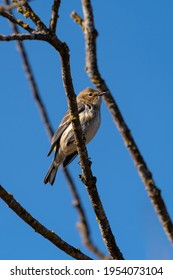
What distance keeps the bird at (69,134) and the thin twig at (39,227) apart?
16.8 ft

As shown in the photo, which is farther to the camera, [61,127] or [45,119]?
[61,127]

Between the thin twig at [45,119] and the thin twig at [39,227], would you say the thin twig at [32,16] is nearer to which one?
the thin twig at [45,119]

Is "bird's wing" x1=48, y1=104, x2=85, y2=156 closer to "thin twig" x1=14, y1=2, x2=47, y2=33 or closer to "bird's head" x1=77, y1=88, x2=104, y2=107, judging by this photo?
"bird's head" x1=77, y1=88, x2=104, y2=107

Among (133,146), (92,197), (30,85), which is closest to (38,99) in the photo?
(30,85)

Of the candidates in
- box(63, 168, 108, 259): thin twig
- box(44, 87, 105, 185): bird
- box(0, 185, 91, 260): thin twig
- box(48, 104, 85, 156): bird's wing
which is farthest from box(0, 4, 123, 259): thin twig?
box(48, 104, 85, 156): bird's wing

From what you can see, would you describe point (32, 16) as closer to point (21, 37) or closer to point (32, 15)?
point (32, 15)

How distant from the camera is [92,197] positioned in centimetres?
516

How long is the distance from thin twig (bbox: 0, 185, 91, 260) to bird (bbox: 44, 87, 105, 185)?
5.13m

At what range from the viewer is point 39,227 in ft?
12.4

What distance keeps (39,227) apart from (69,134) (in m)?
5.81

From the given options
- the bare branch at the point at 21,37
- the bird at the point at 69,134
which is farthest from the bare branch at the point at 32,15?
the bird at the point at 69,134

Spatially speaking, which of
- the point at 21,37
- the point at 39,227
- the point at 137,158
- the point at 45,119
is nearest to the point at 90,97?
the point at 45,119
